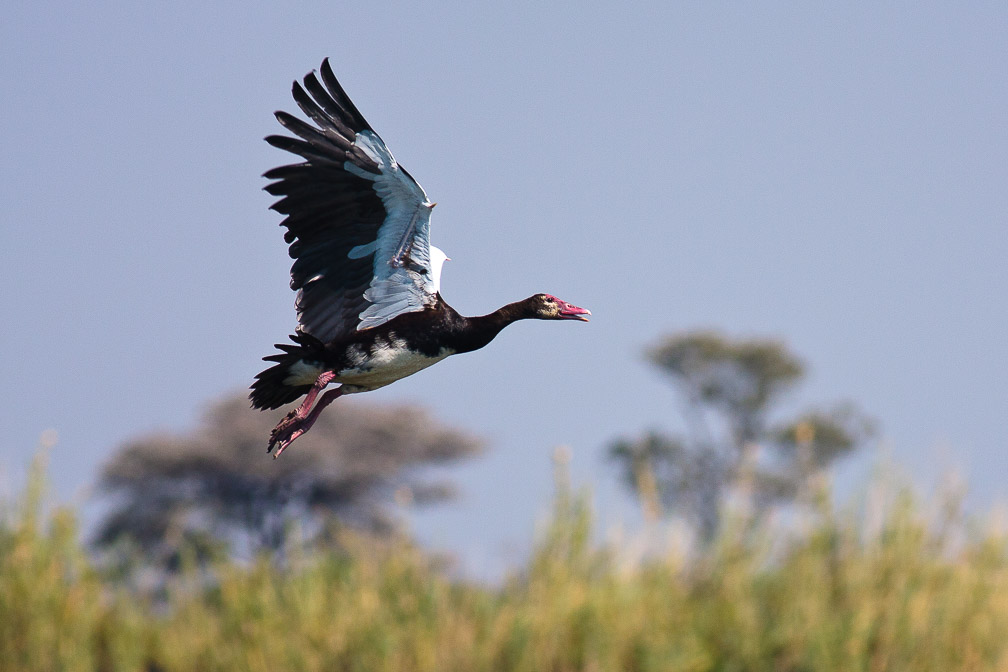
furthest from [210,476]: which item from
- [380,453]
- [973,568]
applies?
[973,568]

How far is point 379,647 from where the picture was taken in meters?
7.64

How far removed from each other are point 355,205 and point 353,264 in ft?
0.92

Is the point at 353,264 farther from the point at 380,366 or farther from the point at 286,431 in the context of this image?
the point at 286,431

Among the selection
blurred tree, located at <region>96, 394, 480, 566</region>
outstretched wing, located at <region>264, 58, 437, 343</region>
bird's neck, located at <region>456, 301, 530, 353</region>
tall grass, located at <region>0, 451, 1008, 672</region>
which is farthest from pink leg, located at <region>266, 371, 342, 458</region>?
blurred tree, located at <region>96, 394, 480, 566</region>

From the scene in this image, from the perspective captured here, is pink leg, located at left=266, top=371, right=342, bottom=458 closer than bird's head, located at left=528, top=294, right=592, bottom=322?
Yes

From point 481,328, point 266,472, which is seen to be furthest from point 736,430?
point 481,328

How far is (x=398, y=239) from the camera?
6.27 meters

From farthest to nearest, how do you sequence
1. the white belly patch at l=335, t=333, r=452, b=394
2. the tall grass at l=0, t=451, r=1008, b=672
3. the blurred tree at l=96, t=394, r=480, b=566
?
the blurred tree at l=96, t=394, r=480, b=566 < the tall grass at l=0, t=451, r=1008, b=672 < the white belly patch at l=335, t=333, r=452, b=394

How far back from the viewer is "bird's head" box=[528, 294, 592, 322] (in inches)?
268

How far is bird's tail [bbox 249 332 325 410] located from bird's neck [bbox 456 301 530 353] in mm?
634

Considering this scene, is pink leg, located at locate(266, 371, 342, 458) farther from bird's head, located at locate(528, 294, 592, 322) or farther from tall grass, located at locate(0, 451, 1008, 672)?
tall grass, located at locate(0, 451, 1008, 672)

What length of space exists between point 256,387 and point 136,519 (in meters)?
A: 23.9

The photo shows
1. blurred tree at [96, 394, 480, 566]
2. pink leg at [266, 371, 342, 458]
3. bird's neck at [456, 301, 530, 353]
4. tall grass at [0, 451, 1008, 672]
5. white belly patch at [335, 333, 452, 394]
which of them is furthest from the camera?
blurred tree at [96, 394, 480, 566]

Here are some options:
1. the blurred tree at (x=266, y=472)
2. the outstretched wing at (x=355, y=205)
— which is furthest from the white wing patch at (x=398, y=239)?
the blurred tree at (x=266, y=472)
